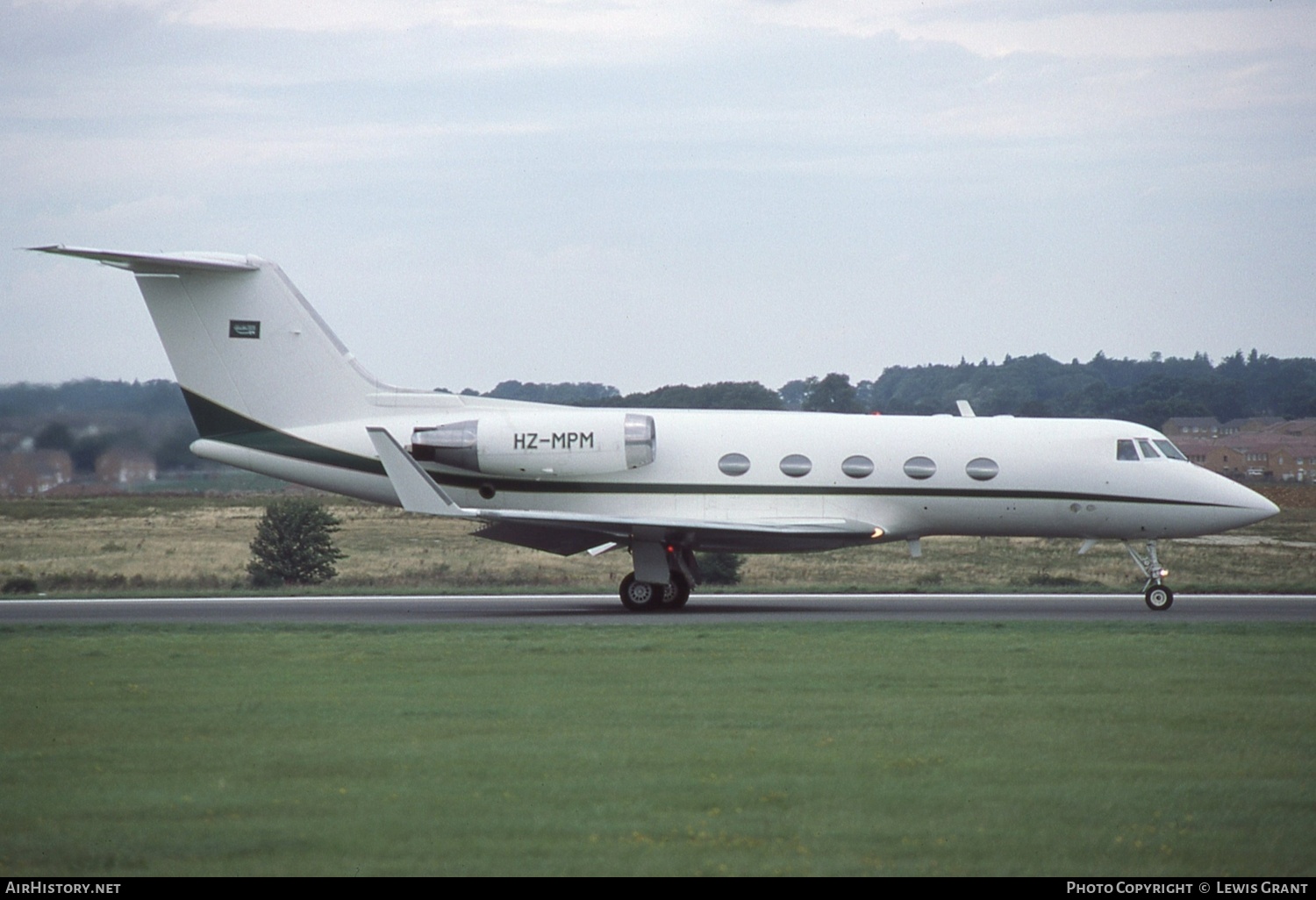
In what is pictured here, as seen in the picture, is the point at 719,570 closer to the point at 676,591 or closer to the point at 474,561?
the point at 474,561

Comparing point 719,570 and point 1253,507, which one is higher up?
point 1253,507

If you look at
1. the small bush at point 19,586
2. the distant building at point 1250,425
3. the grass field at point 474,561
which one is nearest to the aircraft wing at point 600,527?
the grass field at point 474,561

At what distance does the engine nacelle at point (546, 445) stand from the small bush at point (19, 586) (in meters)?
10.3

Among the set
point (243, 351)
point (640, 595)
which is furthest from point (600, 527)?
point (243, 351)

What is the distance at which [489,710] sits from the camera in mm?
12680

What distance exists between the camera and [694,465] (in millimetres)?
23266

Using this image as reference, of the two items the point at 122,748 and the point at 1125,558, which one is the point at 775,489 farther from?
the point at 1125,558

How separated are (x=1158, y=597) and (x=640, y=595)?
26.8 ft

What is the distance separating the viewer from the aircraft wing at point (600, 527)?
21078mm

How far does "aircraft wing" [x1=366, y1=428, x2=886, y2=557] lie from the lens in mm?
21078

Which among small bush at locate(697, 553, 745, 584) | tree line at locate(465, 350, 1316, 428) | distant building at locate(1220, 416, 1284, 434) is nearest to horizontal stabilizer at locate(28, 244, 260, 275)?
small bush at locate(697, 553, 745, 584)

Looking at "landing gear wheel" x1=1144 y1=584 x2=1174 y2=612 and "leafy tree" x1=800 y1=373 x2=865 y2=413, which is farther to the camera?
"leafy tree" x1=800 y1=373 x2=865 y2=413

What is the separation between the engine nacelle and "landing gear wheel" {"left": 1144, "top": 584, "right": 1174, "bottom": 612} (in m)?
8.17

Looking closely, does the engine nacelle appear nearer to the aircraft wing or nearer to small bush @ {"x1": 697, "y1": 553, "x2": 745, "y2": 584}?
the aircraft wing
